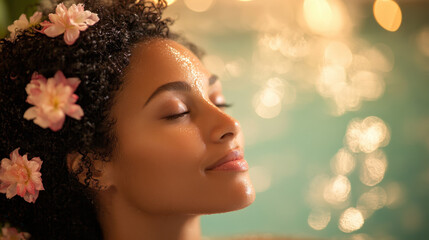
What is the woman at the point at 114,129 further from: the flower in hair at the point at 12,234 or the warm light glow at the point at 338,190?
the warm light glow at the point at 338,190

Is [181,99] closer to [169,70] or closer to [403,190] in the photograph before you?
[169,70]

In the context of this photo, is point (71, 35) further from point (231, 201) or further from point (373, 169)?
point (373, 169)

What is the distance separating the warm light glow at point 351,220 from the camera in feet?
7.25

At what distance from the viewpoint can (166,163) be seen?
1.03 m

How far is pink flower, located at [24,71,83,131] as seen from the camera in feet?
3.09

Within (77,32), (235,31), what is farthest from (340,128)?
(77,32)

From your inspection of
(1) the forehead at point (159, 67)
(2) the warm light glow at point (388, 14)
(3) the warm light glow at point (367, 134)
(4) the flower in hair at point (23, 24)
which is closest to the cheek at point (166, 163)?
(1) the forehead at point (159, 67)

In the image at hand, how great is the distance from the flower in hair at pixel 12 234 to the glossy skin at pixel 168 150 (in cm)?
28

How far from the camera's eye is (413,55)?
221 centimetres

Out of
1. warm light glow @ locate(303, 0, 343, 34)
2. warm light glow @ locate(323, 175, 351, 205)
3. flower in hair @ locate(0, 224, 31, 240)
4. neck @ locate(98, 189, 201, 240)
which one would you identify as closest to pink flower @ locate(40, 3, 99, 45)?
neck @ locate(98, 189, 201, 240)

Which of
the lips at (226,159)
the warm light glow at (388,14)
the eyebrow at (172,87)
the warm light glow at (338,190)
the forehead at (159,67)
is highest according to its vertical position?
the warm light glow at (388,14)

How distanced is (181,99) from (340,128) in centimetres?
134

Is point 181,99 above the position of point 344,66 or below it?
below

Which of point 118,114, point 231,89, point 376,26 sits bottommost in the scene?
point 118,114
